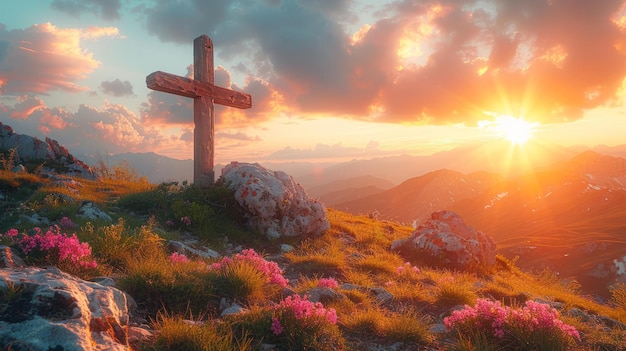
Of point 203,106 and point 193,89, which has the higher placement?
point 193,89

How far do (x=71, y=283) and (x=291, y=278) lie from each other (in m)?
5.84

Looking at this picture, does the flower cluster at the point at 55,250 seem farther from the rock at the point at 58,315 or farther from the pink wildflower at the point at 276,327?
the pink wildflower at the point at 276,327

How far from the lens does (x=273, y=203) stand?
527 inches

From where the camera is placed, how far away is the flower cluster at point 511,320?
5.07 meters

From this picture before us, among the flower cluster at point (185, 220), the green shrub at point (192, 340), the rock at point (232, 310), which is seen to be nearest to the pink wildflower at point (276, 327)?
the green shrub at point (192, 340)

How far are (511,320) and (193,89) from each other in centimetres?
1261

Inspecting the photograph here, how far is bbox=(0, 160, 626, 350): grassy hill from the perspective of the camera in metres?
4.54

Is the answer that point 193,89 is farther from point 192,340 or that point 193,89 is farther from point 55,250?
point 192,340

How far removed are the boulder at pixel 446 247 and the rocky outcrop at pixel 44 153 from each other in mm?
19106

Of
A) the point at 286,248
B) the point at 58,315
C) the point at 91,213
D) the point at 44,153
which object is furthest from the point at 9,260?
A: the point at 44,153

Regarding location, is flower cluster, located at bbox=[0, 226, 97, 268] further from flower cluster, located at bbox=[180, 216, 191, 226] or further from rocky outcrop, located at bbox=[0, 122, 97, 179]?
rocky outcrop, located at bbox=[0, 122, 97, 179]

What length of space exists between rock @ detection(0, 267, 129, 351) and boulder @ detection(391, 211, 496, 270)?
1209 centimetres

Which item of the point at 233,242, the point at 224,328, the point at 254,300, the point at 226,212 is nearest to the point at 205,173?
the point at 226,212

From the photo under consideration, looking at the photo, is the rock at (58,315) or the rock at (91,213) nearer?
the rock at (58,315)
